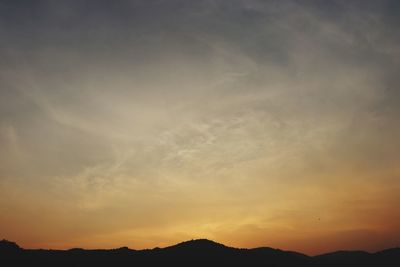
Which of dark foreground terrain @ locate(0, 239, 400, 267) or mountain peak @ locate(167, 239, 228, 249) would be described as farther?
mountain peak @ locate(167, 239, 228, 249)

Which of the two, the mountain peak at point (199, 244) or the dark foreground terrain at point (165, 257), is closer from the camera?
the dark foreground terrain at point (165, 257)

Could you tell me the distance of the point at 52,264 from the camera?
186 ft

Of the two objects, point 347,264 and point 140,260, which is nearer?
point 140,260

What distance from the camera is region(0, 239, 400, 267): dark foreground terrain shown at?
58375 mm

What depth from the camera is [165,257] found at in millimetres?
65062

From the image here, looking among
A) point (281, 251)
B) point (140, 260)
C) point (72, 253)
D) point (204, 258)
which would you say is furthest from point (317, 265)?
point (72, 253)

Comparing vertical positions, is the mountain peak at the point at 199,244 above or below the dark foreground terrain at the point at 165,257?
above

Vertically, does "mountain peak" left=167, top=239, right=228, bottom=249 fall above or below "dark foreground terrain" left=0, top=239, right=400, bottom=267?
above

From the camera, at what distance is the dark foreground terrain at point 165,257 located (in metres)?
58.4

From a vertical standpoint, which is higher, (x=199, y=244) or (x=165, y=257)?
(x=199, y=244)

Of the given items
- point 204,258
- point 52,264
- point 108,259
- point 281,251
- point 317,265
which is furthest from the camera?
point 281,251

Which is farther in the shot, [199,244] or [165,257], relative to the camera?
[199,244]

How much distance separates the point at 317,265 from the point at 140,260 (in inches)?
1490

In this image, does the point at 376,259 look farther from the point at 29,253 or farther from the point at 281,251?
the point at 29,253
